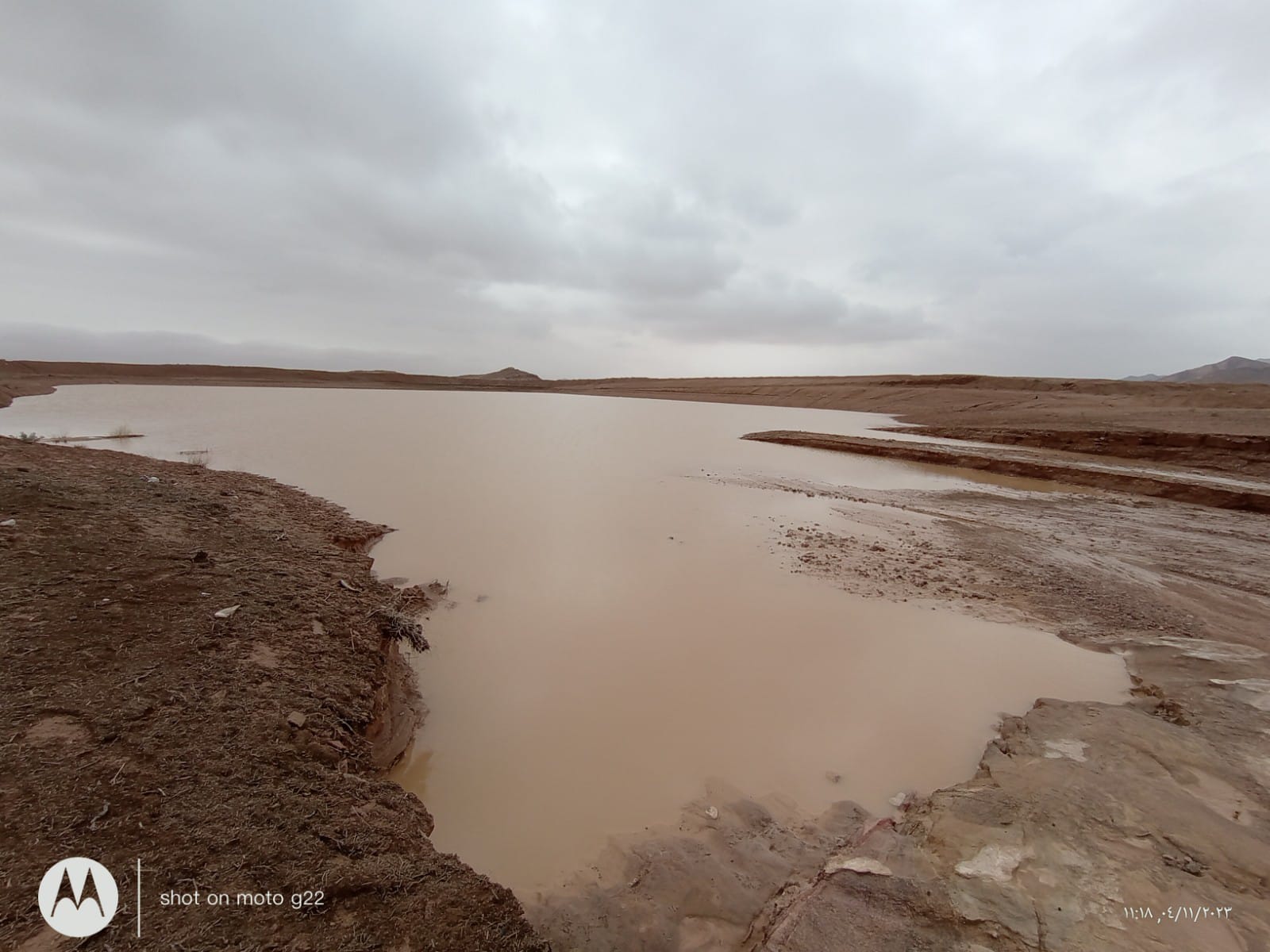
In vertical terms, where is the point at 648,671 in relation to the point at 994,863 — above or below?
below

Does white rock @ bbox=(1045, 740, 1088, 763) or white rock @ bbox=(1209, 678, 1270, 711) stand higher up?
white rock @ bbox=(1209, 678, 1270, 711)

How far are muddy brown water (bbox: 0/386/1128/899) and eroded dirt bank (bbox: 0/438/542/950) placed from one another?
586 mm

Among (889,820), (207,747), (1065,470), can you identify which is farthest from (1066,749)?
(1065,470)

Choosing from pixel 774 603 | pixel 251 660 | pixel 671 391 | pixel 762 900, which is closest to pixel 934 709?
pixel 774 603

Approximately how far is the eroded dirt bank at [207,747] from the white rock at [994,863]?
1.77 meters

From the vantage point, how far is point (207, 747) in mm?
2270

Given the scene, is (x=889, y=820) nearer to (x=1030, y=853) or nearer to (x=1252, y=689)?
(x=1030, y=853)

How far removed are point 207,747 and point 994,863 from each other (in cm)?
339

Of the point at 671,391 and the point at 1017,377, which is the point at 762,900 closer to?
the point at 1017,377

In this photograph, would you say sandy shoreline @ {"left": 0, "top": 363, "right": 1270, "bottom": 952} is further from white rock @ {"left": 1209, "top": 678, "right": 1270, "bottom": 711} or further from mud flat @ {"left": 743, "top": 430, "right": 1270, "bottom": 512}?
mud flat @ {"left": 743, "top": 430, "right": 1270, "bottom": 512}

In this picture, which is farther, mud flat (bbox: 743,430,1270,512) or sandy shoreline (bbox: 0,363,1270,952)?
mud flat (bbox: 743,430,1270,512)

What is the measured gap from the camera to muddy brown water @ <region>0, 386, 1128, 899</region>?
3.02 metres

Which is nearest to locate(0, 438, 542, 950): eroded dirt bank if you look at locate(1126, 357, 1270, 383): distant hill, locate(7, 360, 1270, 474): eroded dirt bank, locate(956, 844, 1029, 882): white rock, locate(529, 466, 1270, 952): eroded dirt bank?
locate(529, 466, 1270, 952): eroded dirt bank

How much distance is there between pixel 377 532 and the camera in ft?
23.1
